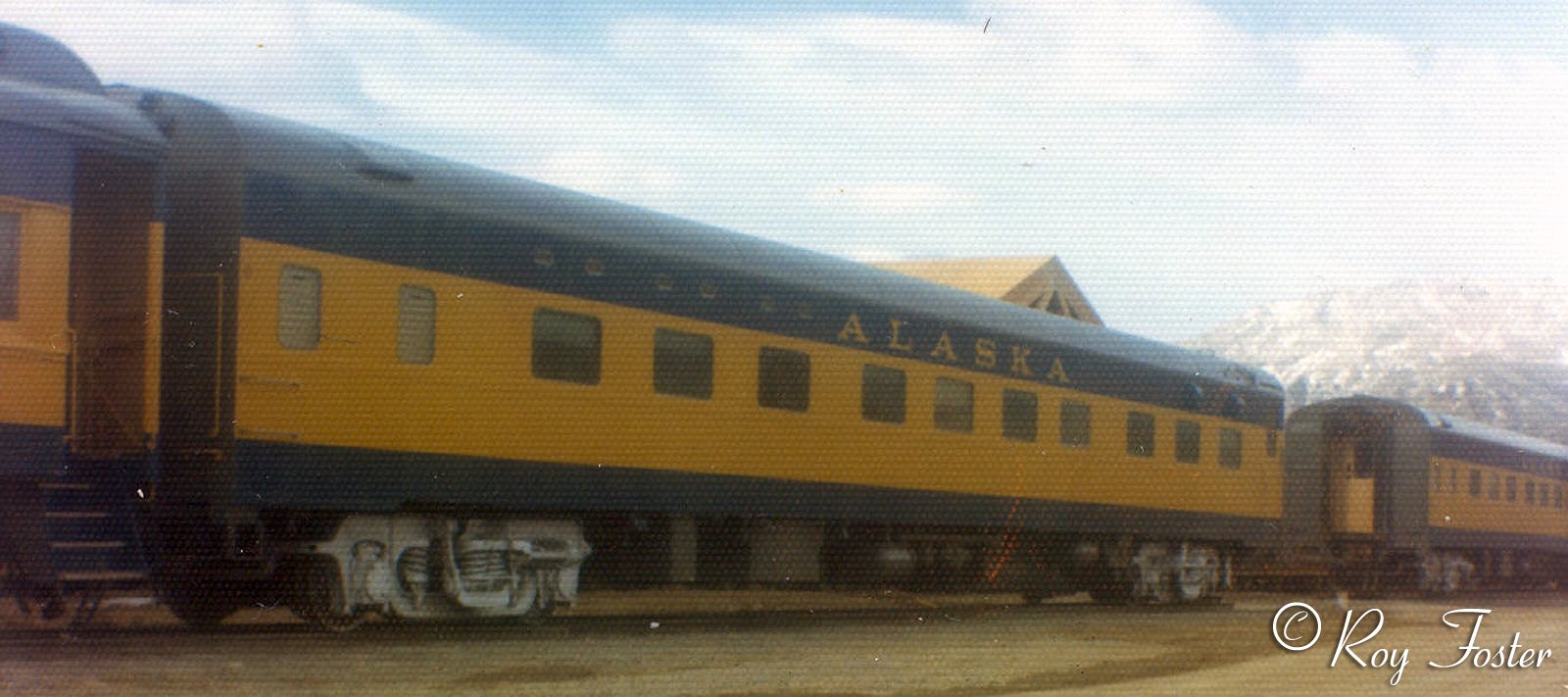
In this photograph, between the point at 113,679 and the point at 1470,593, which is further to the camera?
the point at 1470,593

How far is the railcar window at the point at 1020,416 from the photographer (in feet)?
65.5

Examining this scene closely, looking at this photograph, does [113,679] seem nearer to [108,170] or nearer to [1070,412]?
[108,170]

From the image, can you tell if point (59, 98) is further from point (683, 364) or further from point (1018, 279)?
point (1018, 279)

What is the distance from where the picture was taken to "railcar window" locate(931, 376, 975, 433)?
18781mm

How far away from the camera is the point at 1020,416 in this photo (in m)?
20.2

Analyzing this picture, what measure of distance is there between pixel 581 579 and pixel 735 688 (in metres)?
4.74

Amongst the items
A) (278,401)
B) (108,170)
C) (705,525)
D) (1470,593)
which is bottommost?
(1470,593)

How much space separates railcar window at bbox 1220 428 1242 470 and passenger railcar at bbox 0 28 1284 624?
657cm

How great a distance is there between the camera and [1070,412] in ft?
69.8

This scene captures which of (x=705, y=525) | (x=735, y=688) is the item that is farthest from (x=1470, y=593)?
(x=735, y=688)

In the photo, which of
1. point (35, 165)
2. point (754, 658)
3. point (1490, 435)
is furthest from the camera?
point (1490, 435)

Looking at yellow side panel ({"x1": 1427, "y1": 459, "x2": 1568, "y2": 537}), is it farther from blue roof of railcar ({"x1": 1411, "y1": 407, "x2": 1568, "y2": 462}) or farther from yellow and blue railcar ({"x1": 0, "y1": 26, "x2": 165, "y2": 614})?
yellow and blue railcar ({"x1": 0, "y1": 26, "x2": 165, "y2": 614})

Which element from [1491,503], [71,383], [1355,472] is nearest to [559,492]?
[71,383]

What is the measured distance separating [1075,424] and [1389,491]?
421 inches
